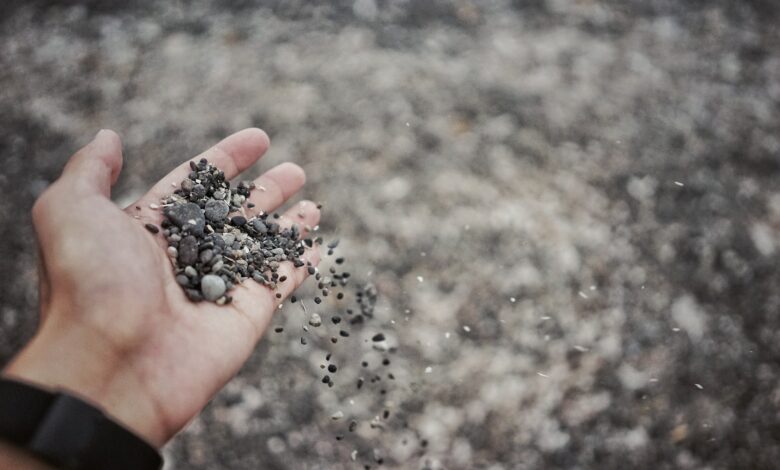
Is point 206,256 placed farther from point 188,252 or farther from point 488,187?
point 488,187

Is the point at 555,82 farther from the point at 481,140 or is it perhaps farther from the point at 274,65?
the point at 274,65

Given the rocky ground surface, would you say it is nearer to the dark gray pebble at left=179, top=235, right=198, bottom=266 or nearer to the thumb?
the dark gray pebble at left=179, top=235, right=198, bottom=266

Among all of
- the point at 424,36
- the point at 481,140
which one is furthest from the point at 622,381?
the point at 424,36

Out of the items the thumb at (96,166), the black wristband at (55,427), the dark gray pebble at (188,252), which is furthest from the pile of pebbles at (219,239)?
the black wristband at (55,427)

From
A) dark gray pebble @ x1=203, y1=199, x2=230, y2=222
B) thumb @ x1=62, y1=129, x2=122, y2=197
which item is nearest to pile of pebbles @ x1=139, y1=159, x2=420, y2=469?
dark gray pebble @ x1=203, y1=199, x2=230, y2=222

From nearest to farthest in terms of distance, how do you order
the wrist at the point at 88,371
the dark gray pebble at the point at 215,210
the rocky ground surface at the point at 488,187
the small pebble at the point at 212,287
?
1. the wrist at the point at 88,371
2. the small pebble at the point at 212,287
3. the dark gray pebble at the point at 215,210
4. the rocky ground surface at the point at 488,187

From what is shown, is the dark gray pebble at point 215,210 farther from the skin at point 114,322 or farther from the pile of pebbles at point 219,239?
the skin at point 114,322
